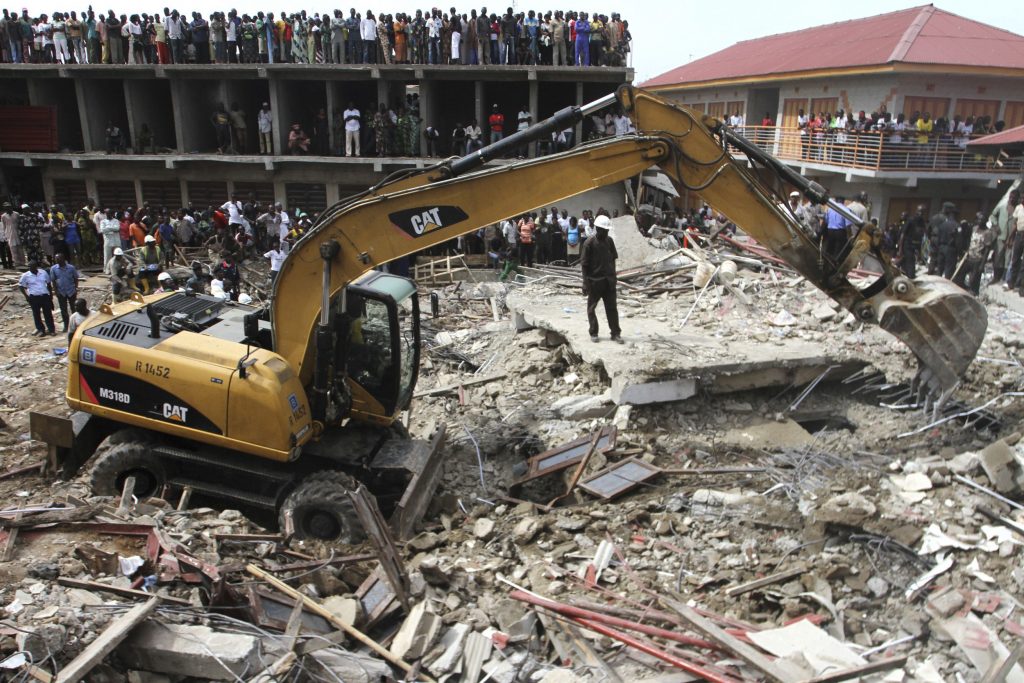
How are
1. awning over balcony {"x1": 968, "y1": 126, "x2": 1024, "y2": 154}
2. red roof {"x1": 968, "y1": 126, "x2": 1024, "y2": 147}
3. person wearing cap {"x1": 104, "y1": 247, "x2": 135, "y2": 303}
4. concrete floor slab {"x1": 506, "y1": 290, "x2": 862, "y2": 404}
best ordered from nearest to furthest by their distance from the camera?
concrete floor slab {"x1": 506, "y1": 290, "x2": 862, "y2": 404}, person wearing cap {"x1": 104, "y1": 247, "x2": 135, "y2": 303}, red roof {"x1": 968, "y1": 126, "x2": 1024, "y2": 147}, awning over balcony {"x1": 968, "y1": 126, "x2": 1024, "y2": 154}

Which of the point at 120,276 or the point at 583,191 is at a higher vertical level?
the point at 583,191

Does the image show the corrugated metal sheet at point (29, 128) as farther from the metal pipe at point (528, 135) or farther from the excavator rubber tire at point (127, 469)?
the metal pipe at point (528, 135)

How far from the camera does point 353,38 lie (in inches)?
779

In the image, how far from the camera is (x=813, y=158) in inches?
904

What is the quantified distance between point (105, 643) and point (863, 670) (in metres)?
4.32

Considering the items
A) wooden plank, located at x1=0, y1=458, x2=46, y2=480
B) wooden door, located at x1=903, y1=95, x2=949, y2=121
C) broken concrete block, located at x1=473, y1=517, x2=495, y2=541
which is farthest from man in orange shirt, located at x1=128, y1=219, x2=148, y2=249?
wooden door, located at x1=903, y1=95, x2=949, y2=121

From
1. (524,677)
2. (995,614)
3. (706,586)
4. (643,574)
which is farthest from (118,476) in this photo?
(995,614)

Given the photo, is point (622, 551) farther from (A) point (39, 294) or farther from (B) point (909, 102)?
(B) point (909, 102)

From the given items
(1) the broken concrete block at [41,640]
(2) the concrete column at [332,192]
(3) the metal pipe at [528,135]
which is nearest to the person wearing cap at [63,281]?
(2) the concrete column at [332,192]

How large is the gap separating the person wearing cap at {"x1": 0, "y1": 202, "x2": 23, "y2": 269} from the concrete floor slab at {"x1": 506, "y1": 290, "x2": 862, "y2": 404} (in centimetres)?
1499

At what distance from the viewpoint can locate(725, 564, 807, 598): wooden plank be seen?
5750 mm

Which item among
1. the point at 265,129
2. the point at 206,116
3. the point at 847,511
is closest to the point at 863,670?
the point at 847,511

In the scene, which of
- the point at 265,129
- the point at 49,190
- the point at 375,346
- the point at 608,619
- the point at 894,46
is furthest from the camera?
the point at 49,190

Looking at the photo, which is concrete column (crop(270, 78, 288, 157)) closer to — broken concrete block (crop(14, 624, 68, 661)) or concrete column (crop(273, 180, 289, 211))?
concrete column (crop(273, 180, 289, 211))
